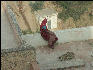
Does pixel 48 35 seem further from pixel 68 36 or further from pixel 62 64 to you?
pixel 62 64

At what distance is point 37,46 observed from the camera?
14031 mm

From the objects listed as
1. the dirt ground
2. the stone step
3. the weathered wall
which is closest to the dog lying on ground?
the weathered wall

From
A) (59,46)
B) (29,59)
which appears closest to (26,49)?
(29,59)

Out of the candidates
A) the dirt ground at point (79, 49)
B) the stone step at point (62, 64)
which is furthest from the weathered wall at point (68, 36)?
the stone step at point (62, 64)

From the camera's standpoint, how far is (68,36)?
1453 cm

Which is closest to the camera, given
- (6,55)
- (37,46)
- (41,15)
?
(6,55)

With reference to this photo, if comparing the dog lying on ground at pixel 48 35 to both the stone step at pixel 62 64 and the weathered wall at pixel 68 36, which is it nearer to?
the weathered wall at pixel 68 36

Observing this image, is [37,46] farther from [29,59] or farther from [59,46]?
[29,59]

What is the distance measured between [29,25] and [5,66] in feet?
53.2

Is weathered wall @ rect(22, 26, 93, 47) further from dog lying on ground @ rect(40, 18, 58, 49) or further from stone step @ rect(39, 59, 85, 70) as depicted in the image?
stone step @ rect(39, 59, 85, 70)

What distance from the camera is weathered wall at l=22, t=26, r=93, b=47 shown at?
45.4 ft

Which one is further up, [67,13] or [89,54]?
[67,13]

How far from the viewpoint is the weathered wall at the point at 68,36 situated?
13852mm

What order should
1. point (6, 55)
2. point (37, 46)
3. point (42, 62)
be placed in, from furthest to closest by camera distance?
point (37, 46) < point (42, 62) < point (6, 55)
